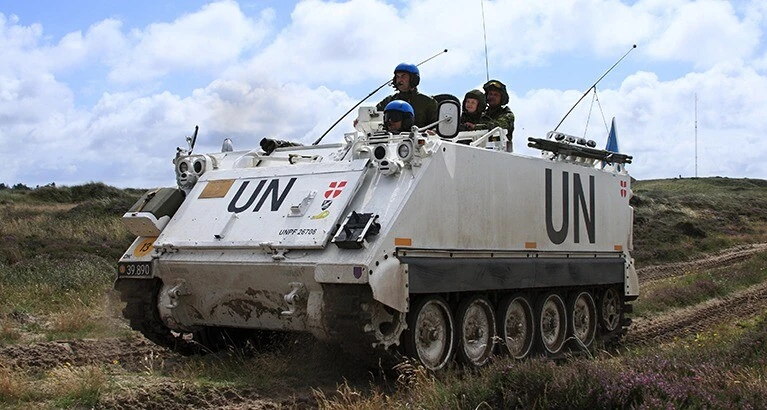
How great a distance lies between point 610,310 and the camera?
12.2 metres

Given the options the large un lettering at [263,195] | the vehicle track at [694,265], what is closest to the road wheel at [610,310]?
the large un lettering at [263,195]

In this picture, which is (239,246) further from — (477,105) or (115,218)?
(115,218)

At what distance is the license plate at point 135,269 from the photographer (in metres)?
9.03

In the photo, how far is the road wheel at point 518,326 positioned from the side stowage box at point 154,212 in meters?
3.50

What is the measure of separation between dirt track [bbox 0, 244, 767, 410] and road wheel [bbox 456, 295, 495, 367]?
1004 mm

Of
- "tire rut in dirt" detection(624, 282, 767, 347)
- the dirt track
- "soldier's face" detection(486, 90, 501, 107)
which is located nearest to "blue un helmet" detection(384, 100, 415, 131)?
the dirt track

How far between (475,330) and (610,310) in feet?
12.0

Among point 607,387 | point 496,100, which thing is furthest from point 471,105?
point 607,387

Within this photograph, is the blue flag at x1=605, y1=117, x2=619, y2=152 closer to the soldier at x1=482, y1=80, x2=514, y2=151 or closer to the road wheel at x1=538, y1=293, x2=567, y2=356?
the soldier at x1=482, y1=80, x2=514, y2=151

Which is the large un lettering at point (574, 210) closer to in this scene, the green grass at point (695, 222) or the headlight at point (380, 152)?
the headlight at point (380, 152)

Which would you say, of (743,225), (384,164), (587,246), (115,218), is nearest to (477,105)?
(587,246)

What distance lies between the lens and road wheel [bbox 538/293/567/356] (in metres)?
10.5

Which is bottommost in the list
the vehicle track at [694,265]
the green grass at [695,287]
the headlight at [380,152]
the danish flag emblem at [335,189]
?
the green grass at [695,287]

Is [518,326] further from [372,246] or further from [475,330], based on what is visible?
[372,246]
